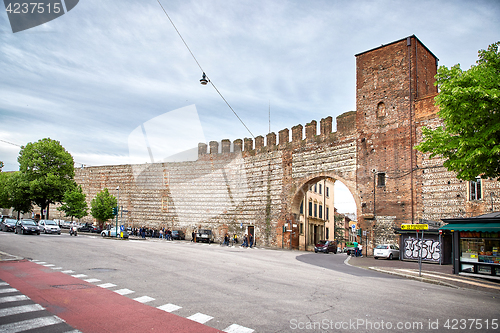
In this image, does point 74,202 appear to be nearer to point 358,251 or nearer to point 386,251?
point 358,251

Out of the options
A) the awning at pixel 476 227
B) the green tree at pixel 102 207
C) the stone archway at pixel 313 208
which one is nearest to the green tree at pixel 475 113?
the awning at pixel 476 227

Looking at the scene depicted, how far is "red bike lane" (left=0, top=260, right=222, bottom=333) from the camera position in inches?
215

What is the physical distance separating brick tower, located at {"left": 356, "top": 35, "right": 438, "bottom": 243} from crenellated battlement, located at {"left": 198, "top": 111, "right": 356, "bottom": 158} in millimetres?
1243

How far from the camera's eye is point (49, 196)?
44.8m

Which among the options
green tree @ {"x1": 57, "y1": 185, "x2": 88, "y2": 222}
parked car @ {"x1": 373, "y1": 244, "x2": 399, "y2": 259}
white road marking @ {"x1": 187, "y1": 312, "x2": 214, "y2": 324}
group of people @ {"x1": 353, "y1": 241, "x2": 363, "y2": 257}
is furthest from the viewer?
green tree @ {"x1": 57, "y1": 185, "x2": 88, "y2": 222}

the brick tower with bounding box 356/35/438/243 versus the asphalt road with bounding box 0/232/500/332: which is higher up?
the brick tower with bounding box 356/35/438/243

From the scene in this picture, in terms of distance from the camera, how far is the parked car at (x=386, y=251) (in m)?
25.3

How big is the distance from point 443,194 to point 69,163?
43.6 metres

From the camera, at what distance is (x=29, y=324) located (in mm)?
5492

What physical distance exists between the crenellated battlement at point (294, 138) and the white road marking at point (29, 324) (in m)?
27.7

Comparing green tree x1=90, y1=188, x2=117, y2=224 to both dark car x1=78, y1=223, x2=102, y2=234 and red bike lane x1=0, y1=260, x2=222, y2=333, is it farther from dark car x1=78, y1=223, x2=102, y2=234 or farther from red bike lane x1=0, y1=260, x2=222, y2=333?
red bike lane x1=0, y1=260, x2=222, y2=333

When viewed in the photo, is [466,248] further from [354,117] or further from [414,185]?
[354,117]

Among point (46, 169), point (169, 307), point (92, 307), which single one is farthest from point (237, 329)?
point (46, 169)

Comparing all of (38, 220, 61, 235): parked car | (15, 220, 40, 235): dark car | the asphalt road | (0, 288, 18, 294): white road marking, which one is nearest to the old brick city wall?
(38, 220, 61, 235): parked car
